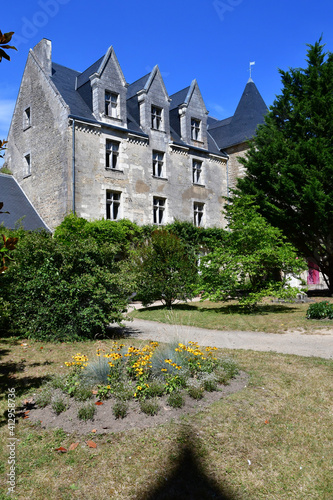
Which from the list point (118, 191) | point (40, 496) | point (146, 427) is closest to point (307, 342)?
point (146, 427)

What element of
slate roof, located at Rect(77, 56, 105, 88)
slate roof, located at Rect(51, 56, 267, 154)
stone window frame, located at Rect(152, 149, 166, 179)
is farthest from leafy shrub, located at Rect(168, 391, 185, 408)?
slate roof, located at Rect(77, 56, 105, 88)

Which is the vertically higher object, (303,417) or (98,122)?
(98,122)

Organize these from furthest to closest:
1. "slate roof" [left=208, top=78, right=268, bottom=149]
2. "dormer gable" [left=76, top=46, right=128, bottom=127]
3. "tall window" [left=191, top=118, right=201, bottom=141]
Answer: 1. "slate roof" [left=208, top=78, right=268, bottom=149]
2. "tall window" [left=191, top=118, right=201, bottom=141]
3. "dormer gable" [left=76, top=46, right=128, bottom=127]

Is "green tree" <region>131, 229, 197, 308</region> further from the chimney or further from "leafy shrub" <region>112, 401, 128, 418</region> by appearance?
the chimney

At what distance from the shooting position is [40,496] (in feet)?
8.82

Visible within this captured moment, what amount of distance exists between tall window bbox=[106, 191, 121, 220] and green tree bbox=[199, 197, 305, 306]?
7.98 metres

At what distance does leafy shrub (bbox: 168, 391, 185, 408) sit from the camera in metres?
3.97

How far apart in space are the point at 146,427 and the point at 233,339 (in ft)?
17.2

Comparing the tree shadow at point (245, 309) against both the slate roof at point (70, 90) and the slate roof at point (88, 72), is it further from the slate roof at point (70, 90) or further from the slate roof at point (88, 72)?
the slate roof at point (88, 72)

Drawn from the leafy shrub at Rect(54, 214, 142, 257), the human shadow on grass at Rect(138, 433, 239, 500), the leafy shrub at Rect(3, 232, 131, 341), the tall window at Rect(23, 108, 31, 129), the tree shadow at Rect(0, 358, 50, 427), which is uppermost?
the tall window at Rect(23, 108, 31, 129)

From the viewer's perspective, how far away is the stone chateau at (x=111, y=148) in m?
18.6

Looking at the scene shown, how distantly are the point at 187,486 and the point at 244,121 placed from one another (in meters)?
26.4

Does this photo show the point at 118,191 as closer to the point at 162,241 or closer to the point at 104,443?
the point at 162,241

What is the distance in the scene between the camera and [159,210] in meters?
22.2
